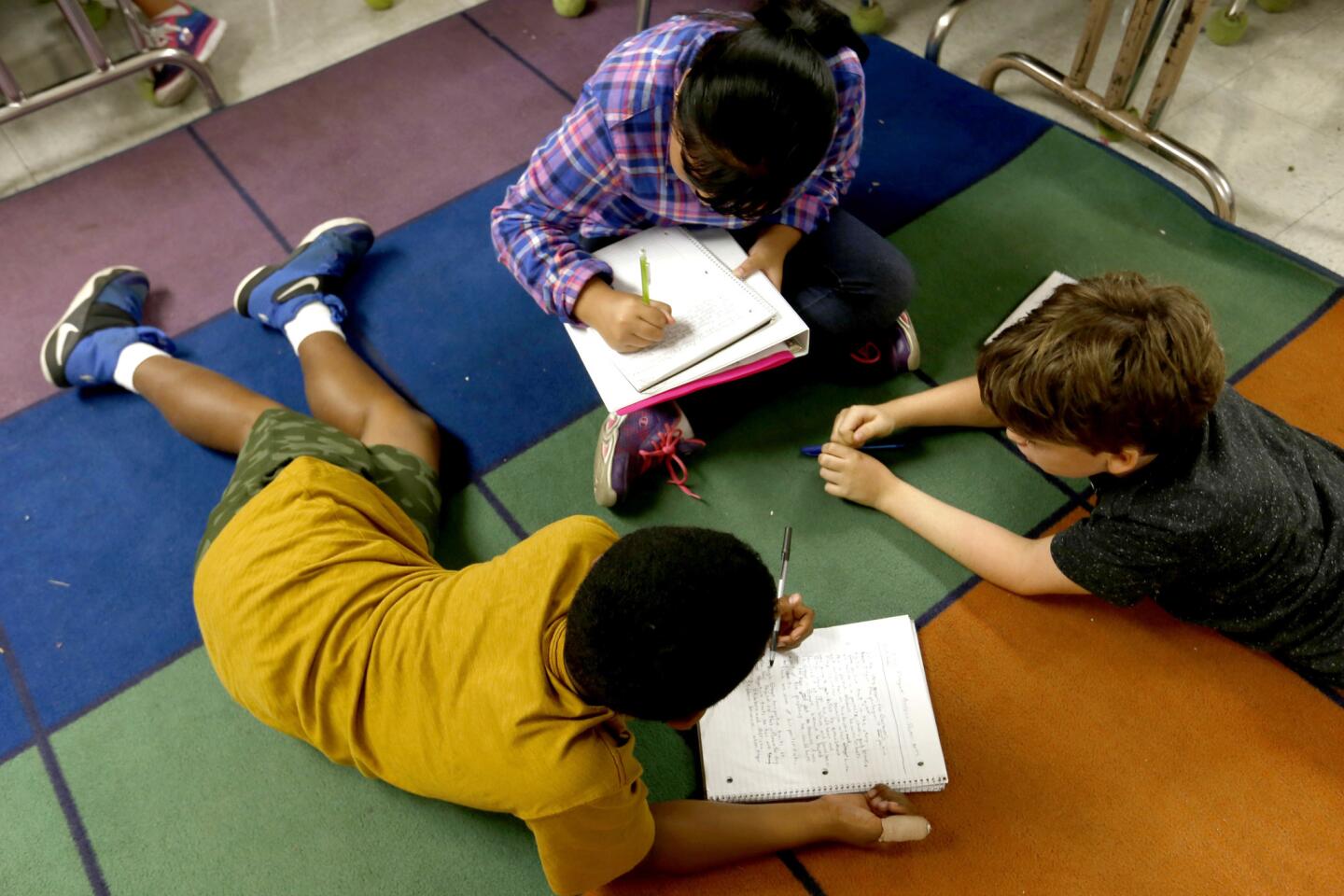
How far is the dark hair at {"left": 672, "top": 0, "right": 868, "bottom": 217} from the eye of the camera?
1036 millimetres

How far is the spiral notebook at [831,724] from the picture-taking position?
1152 millimetres

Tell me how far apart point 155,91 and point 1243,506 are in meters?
2.27

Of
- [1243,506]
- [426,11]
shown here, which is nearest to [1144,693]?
[1243,506]

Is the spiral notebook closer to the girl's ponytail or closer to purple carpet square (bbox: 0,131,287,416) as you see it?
the girl's ponytail

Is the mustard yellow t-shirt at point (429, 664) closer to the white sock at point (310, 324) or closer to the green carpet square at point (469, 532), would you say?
the green carpet square at point (469, 532)

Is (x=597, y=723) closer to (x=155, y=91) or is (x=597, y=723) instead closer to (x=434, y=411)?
(x=434, y=411)

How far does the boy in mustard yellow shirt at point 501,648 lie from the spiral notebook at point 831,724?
1.7 inches

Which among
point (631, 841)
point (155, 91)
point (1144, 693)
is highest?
point (155, 91)

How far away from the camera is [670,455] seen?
56.0 inches

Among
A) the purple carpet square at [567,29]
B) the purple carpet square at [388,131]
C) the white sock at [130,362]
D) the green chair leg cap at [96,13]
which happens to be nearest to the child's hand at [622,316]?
the purple carpet square at [388,131]

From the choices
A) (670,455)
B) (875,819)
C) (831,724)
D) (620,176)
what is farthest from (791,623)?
(620,176)

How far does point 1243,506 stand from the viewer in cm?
102

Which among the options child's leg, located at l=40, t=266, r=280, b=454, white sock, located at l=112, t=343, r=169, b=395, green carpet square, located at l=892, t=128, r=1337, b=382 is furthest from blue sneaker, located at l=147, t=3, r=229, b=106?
green carpet square, located at l=892, t=128, r=1337, b=382

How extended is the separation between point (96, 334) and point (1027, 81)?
6.59 feet
